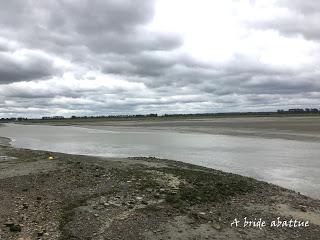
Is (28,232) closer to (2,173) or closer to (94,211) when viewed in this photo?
(94,211)

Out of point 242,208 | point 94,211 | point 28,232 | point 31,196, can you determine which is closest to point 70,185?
point 31,196

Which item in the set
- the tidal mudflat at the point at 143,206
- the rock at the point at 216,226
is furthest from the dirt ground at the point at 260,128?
the rock at the point at 216,226

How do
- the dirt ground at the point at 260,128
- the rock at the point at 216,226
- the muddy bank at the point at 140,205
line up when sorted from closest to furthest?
1. the muddy bank at the point at 140,205
2. the rock at the point at 216,226
3. the dirt ground at the point at 260,128

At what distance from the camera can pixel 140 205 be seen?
38.4 ft

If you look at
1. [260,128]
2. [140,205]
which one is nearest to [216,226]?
[140,205]

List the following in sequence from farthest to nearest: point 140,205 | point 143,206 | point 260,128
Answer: point 260,128 → point 140,205 → point 143,206

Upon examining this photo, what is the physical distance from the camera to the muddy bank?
966cm

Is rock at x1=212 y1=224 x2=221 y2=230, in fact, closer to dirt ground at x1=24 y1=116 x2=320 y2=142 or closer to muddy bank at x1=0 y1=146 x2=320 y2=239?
muddy bank at x1=0 y1=146 x2=320 y2=239

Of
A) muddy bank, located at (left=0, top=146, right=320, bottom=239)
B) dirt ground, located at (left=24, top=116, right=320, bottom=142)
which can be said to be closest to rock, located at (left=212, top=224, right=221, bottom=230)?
muddy bank, located at (left=0, top=146, right=320, bottom=239)

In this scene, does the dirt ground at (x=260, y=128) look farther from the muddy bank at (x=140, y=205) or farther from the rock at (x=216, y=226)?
the rock at (x=216, y=226)

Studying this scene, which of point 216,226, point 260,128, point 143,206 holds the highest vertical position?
point 260,128

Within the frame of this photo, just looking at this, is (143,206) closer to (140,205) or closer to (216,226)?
(140,205)

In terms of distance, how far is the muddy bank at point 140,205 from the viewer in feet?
31.7

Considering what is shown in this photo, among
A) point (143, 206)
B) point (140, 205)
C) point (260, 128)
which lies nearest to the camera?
point (143, 206)
